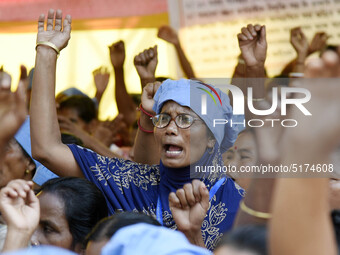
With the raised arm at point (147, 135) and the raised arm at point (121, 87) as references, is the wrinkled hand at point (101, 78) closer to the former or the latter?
the raised arm at point (121, 87)

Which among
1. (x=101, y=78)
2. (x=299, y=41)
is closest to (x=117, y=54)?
(x=101, y=78)

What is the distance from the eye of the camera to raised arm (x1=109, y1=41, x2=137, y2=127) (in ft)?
14.7

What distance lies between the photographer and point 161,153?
2.85m

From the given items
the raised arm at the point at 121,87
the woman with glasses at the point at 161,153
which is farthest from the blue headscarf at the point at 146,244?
the raised arm at the point at 121,87

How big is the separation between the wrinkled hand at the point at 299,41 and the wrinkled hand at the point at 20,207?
6.63 ft

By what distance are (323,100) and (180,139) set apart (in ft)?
4.92

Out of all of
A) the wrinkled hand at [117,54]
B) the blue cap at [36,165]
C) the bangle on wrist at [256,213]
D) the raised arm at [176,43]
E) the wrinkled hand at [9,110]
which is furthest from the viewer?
the wrinkled hand at [117,54]

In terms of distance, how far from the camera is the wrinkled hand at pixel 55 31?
2.80 meters

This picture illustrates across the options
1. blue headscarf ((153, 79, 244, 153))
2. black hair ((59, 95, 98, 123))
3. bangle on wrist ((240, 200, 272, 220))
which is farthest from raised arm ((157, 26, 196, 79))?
bangle on wrist ((240, 200, 272, 220))

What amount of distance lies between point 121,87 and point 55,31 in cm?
198

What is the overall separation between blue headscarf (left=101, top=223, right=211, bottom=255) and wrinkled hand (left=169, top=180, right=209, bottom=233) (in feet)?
2.11

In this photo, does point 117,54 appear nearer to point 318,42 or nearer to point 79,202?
point 318,42

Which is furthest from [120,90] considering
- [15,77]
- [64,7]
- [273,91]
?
[273,91]

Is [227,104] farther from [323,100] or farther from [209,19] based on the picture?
[323,100]
